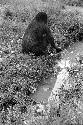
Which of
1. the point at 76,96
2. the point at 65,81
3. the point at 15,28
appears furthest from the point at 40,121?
the point at 15,28

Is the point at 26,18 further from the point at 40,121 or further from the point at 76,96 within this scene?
the point at 40,121

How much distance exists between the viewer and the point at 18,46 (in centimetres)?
1159

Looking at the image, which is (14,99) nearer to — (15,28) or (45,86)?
(45,86)

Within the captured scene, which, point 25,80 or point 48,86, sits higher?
point 25,80

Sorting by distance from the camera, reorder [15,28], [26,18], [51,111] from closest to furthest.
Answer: [51,111] < [15,28] < [26,18]

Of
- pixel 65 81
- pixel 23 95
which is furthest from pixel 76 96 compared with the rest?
pixel 23 95

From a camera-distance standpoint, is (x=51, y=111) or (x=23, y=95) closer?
(x=51, y=111)

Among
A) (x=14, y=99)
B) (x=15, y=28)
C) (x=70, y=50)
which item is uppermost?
(x=15, y=28)

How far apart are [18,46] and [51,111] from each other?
5.15 meters

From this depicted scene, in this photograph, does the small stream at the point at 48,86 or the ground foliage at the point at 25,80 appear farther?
the small stream at the point at 48,86

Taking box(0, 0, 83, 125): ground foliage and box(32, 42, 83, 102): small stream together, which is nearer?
box(0, 0, 83, 125): ground foliage

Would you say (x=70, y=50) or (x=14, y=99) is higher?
(x=70, y=50)

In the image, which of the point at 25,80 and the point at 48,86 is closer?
the point at 25,80

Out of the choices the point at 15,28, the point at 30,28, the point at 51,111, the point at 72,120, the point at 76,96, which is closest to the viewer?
the point at 72,120
